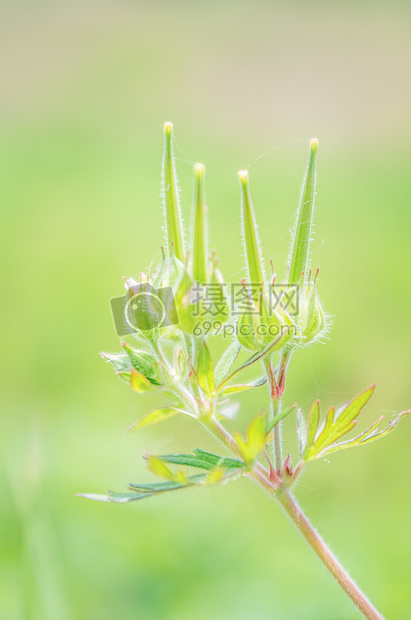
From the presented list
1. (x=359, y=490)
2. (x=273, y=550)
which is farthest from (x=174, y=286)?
(x=359, y=490)

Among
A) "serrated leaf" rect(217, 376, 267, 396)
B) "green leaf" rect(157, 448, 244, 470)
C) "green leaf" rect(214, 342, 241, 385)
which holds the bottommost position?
"green leaf" rect(157, 448, 244, 470)

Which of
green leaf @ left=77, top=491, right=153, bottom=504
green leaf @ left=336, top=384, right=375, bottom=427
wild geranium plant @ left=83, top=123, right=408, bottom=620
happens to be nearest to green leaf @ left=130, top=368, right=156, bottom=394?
wild geranium plant @ left=83, top=123, right=408, bottom=620

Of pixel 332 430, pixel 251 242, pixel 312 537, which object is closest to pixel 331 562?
pixel 312 537

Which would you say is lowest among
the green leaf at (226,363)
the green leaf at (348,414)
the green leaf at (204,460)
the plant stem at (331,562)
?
the plant stem at (331,562)

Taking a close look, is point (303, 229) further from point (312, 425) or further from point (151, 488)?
point (151, 488)

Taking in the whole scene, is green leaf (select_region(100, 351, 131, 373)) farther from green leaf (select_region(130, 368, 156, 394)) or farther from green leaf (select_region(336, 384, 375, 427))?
green leaf (select_region(336, 384, 375, 427))

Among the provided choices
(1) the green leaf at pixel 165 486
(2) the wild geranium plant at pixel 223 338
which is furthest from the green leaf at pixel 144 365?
(1) the green leaf at pixel 165 486

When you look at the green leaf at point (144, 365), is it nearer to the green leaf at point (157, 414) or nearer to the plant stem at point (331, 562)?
the green leaf at point (157, 414)

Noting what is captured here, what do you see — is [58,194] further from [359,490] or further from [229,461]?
[229,461]
